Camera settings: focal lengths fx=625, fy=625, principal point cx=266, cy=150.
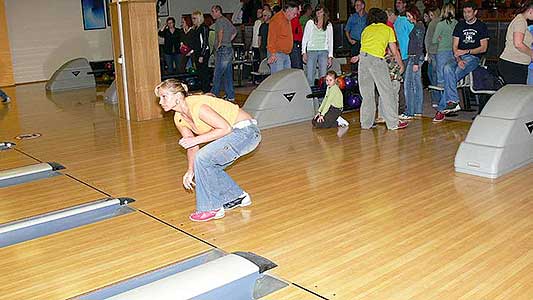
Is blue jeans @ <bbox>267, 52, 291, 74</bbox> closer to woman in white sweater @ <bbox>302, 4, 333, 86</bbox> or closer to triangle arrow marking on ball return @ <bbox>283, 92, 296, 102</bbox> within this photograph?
woman in white sweater @ <bbox>302, 4, 333, 86</bbox>

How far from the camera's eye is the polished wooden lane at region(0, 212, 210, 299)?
12.1ft

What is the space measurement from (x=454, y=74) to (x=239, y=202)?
13.9 ft

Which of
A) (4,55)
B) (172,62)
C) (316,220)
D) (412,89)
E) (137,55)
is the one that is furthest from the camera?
(4,55)

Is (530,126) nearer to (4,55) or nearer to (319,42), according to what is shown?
(319,42)

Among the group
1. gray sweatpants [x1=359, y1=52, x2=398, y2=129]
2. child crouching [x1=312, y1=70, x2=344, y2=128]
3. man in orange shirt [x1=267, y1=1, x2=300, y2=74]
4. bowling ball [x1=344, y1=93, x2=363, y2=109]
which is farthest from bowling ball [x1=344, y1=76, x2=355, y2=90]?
man in orange shirt [x1=267, y1=1, x2=300, y2=74]

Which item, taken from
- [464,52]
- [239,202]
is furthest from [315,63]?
[239,202]

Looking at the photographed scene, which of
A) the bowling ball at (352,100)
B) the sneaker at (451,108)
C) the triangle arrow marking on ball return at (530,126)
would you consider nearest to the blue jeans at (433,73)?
the sneaker at (451,108)

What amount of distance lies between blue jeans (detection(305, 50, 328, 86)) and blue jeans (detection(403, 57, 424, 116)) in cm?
125

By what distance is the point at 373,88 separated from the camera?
24.6 feet

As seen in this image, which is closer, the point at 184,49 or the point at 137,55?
the point at 137,55

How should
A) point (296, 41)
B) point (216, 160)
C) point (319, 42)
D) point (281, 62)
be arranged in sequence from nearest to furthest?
point (216, 160) → point (319, 42) → point (281, 62) → point (296, 41)

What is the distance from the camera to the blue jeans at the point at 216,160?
4.39 m

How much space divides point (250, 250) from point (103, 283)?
3.13 feet

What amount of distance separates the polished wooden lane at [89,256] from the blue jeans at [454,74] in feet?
15.7
